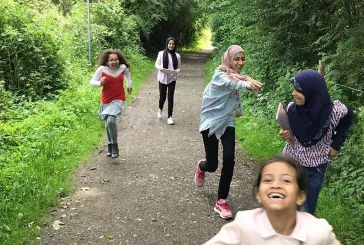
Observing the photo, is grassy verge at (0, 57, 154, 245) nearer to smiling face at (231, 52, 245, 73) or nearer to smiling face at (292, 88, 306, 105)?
smiling face at (231, 52, 245, 73)

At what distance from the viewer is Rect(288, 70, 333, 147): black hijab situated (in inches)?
137

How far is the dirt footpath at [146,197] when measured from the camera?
4.62 m

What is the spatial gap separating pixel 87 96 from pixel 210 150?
6.60m

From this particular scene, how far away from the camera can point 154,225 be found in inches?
191

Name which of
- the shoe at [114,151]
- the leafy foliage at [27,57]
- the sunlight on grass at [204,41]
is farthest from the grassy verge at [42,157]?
the sunlight on grass at [204,41]

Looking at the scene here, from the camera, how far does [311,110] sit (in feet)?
11.6

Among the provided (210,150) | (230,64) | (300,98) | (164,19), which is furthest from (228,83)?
(164,19)

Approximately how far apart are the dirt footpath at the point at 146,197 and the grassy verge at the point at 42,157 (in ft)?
0.67

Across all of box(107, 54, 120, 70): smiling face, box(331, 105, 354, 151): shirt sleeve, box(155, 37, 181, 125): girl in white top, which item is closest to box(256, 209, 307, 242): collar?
box(331, 105, 354, 151): shirt sleeve

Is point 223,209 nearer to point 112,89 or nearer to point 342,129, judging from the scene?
point 342,129

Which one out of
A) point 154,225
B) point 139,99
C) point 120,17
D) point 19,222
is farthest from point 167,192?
point 120,17

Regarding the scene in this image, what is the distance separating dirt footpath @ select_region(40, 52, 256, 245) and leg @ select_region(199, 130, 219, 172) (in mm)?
512

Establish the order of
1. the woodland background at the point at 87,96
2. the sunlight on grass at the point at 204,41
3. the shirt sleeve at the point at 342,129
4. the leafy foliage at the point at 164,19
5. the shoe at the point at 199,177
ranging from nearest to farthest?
1. the shirt sleeve at the point at 342,129
2. the woodland background at the point at 87,96
3. the shoe at the point at 199,177
4. the leafy foliage at the point at 164,19
5. the sunlight on grass at the point at 204,41

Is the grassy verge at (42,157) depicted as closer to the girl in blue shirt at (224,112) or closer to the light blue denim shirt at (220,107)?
the girl in blue shirt at (224,112)
